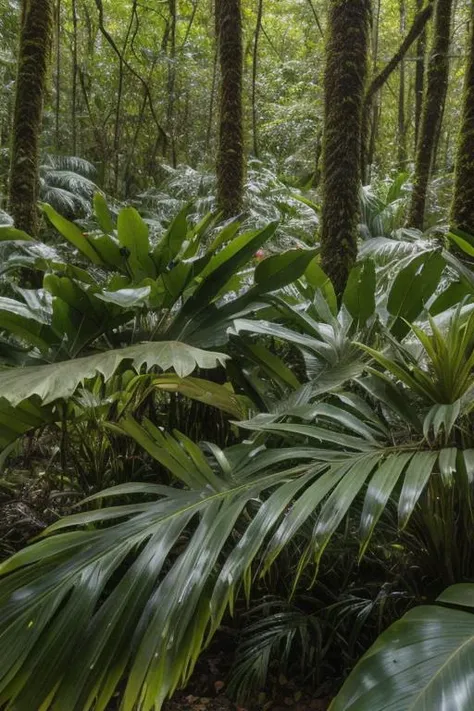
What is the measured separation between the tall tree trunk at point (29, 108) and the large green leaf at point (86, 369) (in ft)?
10.3

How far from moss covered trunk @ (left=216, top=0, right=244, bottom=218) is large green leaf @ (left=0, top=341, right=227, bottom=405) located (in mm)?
3249

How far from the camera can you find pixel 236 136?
503 centimetres

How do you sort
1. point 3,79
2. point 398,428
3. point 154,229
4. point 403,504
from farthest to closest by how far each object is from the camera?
point 3,79, point 154,229, point 398,428, point 403,504

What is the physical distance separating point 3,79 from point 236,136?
745 cm

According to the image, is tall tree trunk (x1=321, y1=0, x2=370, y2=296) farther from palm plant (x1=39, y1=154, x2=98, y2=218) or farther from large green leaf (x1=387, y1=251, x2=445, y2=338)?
palm plant (x1=39, y1=154, x2=98, y2=218)

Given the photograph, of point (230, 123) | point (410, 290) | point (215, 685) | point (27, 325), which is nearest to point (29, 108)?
point (230, 123)

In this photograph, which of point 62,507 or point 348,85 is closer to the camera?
point 62,507

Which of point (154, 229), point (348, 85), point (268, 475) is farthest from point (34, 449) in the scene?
point (154, 229)

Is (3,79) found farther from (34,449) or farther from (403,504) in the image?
(403,504)

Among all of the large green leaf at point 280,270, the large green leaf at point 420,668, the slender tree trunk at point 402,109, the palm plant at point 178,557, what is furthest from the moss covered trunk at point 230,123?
the slender tree trunk at point 402,109

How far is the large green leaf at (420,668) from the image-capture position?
1.04m

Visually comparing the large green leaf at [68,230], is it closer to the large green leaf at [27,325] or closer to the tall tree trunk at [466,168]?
the large green leaf at [27,325]

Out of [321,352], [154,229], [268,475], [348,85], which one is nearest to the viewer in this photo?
[268,475]

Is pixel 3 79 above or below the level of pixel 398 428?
above
